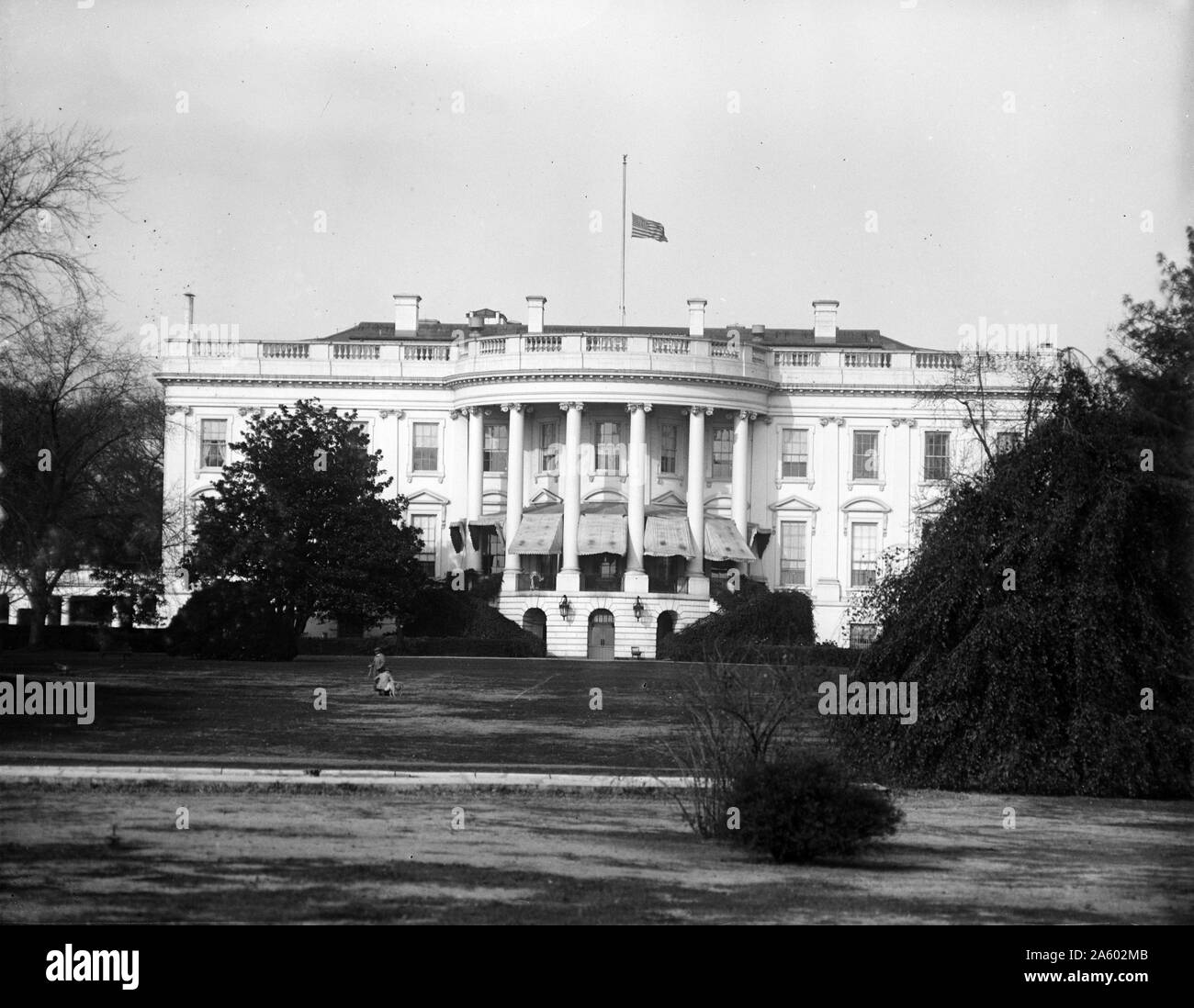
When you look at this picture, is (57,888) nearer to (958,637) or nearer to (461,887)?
(461,887)

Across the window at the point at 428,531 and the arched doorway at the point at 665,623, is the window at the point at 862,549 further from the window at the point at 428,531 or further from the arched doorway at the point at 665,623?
the window at the point at 428,531

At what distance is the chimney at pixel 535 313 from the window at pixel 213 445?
43.7 ft

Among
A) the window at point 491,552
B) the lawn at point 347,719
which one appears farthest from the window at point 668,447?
the lawn at point 347,719

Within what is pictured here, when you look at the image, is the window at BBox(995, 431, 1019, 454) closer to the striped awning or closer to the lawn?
the lawn

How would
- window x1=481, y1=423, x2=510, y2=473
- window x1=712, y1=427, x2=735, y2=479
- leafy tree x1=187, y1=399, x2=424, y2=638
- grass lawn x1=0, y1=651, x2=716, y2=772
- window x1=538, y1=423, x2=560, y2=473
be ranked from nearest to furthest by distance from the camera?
grass lawn x1=0, y1=651, x2=716, y2=772 < leafy tree x1=187, y1=399, x2=424, y2=638 < window x1=538, y1=423, x2=560, y2=473 < window x1=712, y1=427, x2=735, y2=479 < window x1=481, y1=423, x2=510, y2=473

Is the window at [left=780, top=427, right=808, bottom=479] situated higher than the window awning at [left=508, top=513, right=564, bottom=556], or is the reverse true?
the window at [left=780, top=427, right=808, bottom=479]

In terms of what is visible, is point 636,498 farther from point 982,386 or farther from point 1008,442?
point 1008,442

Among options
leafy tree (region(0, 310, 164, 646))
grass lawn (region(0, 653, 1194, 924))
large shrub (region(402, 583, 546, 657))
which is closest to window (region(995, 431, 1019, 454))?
grass lawn (region(0, 653, 1194, 924))

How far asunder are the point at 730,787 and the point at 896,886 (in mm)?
2848

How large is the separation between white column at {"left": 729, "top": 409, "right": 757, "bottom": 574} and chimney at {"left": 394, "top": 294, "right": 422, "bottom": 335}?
1611 cm

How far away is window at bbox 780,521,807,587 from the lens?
3017 inches

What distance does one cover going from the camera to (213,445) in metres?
76.9

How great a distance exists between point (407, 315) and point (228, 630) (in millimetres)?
31521
